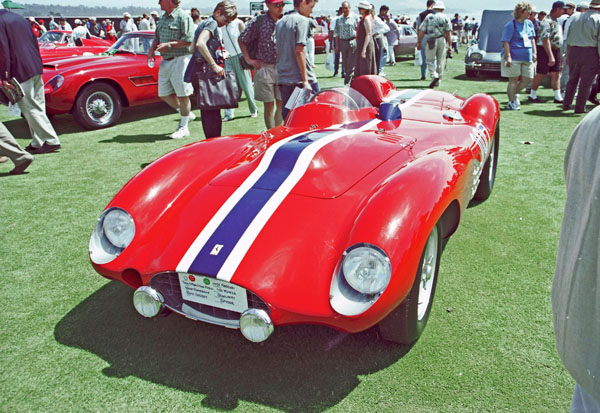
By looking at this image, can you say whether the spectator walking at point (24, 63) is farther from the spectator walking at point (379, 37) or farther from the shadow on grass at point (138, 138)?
the spectator walking at point (379, 37)

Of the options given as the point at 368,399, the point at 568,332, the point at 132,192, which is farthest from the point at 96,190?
the point at 568,332

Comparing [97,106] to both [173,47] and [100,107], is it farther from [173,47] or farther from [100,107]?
[173,47]

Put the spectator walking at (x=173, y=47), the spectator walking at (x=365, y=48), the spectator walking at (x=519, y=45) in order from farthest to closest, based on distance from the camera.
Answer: the spectator walking at (x=365, y=48) < the spectator walking at (x=519, y=45) < the spectator walking at (x=173, y=47)

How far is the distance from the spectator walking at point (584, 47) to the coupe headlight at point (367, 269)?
7256 millimetres

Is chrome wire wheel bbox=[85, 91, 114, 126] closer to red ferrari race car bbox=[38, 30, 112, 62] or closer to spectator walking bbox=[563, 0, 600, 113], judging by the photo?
red ferrari race car bbox=[38, 30, 112, 62]

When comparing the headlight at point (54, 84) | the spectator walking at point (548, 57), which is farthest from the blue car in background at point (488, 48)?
the headlight at point (54, 84)

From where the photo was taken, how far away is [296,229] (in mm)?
2498

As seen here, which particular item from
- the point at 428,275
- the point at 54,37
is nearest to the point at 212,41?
the point at 428,275

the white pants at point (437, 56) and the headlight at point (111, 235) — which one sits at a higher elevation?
the white pants at point (437, 56)

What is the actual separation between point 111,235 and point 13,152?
12.2 feet

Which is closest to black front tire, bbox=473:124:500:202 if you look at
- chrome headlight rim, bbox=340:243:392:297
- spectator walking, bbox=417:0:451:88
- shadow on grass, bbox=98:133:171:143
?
chrome headlight rim, bbox=340:243:392:297

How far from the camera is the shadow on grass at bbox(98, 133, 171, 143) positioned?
23.8ft

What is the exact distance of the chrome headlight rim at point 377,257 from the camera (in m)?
2.15

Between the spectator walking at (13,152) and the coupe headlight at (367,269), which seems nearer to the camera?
the coupe headlight at (367,269)
